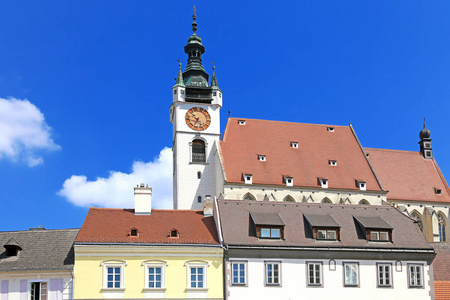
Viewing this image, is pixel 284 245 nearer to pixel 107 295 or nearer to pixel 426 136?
pixel 107 295

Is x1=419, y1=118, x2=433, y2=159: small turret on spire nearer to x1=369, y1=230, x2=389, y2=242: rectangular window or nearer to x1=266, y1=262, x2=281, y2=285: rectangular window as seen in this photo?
x1=369, y1=230, x2=389, y2=242: rectangular window

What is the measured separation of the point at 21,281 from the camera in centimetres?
3550

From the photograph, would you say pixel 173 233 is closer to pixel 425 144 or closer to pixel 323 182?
pixel 323 182

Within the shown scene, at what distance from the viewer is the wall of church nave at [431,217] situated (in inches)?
2714

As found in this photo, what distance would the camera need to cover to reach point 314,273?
38.0 m

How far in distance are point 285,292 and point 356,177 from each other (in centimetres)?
3211

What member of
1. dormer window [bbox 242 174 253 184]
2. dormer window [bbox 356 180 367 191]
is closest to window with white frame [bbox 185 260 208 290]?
dormer window [bbox 242 174 253 184]

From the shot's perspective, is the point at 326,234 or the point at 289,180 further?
the point at 289,180

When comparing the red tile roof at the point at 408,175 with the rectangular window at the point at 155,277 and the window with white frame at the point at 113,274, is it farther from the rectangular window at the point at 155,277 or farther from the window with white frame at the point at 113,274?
the window with white frame at the point at 113,274

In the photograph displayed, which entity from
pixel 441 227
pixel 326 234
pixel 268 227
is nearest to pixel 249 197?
pixel 441 227

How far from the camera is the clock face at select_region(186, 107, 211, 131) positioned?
6862cm

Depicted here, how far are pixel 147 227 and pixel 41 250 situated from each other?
6172 mm

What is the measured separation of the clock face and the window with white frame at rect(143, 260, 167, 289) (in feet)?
109

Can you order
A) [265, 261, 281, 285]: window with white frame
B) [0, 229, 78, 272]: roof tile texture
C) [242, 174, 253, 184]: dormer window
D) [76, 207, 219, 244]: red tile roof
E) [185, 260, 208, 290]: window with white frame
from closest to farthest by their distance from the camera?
[0, 229, 78, 272]: roof tile texture < [185, 260, 208, 290]: window with white frame < [76, 207, 219, 244]: red tile roof < [265, 261, 281, 285]: window with white frame < [242, 174, 253, 184]: dormer window
